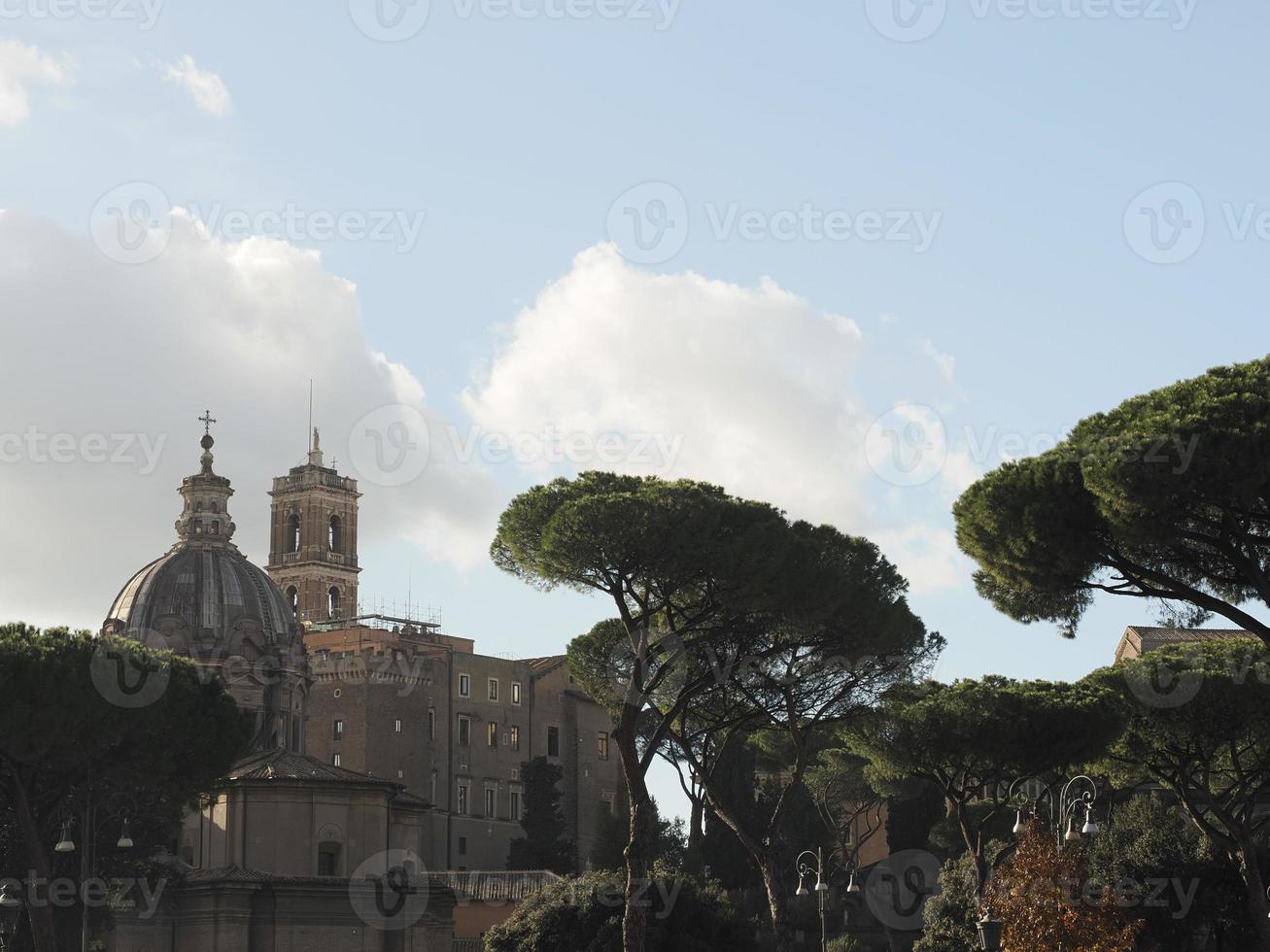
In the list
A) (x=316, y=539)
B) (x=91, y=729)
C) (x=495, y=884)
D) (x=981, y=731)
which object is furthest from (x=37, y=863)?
(x=316, y=539)

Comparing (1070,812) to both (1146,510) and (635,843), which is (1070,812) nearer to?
(635,843)

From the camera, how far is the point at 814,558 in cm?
3362

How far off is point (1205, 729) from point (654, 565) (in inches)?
421

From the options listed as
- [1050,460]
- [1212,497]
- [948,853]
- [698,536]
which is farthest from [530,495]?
[948,853]

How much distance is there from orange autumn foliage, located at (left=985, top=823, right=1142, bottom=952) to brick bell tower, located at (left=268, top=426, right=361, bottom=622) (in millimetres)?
73431

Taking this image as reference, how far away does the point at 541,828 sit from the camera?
239ft

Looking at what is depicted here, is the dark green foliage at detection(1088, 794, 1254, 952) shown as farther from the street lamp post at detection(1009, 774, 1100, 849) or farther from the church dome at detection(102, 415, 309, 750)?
the church dome at detection(102, 415, 309, 750)

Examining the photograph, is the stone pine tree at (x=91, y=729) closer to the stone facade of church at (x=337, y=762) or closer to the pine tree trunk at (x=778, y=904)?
the stone facade of church at (x=337, y=762)

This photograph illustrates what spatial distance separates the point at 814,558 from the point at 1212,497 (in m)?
12.3

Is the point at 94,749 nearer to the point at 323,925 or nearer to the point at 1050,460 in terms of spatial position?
the point at 323,925

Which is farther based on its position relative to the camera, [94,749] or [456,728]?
[456,728]

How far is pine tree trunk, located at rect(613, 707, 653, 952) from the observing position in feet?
99.6

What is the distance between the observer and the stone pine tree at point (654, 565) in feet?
103

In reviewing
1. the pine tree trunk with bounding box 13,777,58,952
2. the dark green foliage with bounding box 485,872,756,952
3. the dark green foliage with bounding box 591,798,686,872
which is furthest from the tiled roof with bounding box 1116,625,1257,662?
the pine tree trunk with bounding box 13,777,58,952
